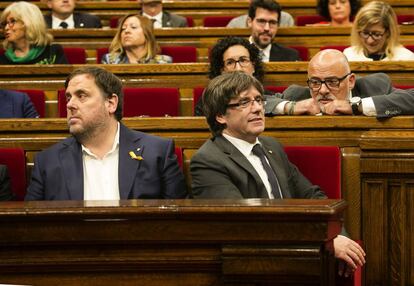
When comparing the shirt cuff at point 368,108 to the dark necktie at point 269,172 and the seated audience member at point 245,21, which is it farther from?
the seated audience member at point 245,21

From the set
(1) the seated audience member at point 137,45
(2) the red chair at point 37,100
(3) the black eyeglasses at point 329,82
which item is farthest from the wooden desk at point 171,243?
(1) the seated audience member at point 137,45

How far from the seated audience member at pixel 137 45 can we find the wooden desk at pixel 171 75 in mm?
272

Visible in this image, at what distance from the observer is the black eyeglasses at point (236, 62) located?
204cm

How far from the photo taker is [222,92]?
1462mm

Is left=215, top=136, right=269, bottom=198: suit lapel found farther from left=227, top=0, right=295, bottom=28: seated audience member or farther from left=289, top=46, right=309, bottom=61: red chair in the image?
left=227, top=0, right=295, bottom=28: seated audience member

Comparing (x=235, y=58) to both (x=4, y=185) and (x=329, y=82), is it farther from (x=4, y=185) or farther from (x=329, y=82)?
(x=4, y=185)

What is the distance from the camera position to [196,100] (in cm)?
202

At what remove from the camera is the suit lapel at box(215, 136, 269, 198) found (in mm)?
1402

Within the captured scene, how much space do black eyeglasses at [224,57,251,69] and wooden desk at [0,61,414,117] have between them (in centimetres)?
10

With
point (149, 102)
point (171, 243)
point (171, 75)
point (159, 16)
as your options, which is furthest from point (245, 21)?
point (171, 243)

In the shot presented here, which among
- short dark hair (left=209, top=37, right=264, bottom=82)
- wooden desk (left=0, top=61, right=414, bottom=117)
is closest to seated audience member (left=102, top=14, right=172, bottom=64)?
wooden desk (left=0, top=61, right=414, bottom=117)

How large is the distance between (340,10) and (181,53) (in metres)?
0.59

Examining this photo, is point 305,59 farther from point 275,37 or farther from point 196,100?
point 196,100

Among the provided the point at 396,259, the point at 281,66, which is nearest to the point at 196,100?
the point at 281,66
